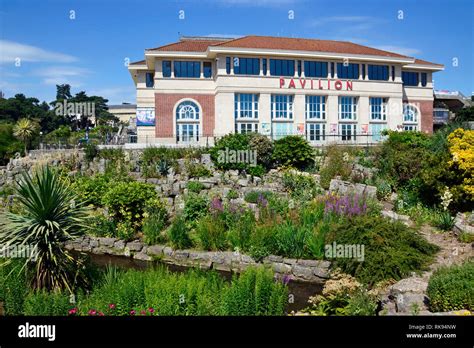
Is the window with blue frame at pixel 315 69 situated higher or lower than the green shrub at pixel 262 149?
higher

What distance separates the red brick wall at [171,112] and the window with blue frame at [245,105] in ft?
6.90

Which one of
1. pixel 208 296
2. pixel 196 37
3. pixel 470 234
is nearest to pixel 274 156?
pixel 470 234

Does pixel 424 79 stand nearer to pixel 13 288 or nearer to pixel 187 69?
pixel 187 69

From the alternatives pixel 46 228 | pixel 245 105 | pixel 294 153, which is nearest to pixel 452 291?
pixel 46 228

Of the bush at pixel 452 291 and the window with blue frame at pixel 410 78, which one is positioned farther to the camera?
the window with blue frame at pixel 410 78

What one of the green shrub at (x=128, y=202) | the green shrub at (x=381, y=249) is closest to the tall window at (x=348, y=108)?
the green shrub at (x=128, y=202)

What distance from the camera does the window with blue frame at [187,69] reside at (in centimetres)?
3366

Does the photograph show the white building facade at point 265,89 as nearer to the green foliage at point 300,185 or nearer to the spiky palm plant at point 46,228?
the green foliage at point 300,185

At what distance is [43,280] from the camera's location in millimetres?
8586

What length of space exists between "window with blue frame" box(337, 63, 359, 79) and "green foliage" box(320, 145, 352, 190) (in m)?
15.3

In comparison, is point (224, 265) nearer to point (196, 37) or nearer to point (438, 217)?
point (438, 217)

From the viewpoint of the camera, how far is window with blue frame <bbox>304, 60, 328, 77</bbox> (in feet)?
113

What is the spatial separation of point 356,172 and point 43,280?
568 inches

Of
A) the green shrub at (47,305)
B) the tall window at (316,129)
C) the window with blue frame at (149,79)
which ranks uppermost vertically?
the window with blue frame at (149,79)
